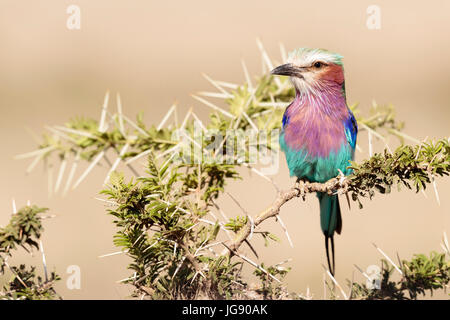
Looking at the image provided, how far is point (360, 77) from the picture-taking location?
11.7 meters

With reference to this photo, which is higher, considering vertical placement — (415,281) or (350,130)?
(350,130)

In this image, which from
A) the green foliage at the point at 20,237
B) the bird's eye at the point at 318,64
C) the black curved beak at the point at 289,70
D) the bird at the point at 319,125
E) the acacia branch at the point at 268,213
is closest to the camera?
the green foliage at the point at 20,237

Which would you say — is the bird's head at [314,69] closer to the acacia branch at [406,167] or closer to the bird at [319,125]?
the bird at [319,125]

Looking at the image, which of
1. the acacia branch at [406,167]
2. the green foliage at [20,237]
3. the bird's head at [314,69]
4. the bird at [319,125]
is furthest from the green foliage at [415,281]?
the bird's head at [314,69]

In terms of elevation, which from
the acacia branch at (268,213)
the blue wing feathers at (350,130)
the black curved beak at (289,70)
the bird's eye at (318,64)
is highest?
the bird's eye at (318,64)

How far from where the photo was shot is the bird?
3.65m

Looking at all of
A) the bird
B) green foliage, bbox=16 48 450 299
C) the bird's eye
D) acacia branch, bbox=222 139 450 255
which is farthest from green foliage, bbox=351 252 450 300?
the bird's eye

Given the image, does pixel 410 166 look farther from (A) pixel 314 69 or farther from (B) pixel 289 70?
(A) pixel 314 69

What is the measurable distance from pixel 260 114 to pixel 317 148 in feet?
2.40

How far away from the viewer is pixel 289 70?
3619mm

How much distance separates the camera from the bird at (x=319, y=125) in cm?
365

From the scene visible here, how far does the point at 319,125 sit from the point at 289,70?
43cm

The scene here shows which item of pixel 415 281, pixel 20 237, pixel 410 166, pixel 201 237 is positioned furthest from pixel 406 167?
pixel 20 237
